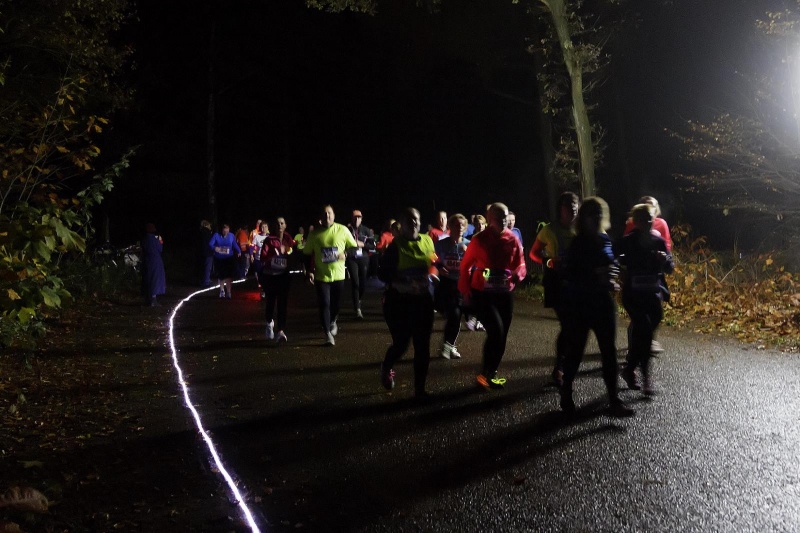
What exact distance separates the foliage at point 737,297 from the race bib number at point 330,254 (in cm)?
587

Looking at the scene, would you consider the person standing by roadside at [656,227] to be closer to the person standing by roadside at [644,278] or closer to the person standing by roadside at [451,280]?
the person standing by roadside at [644,278]

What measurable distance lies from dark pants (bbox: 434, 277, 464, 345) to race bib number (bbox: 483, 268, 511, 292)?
212 centimetres

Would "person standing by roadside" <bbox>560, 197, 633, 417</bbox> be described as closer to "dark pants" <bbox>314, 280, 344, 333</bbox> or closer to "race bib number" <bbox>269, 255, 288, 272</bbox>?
"dark pants" <bbox>314, 280, 344, 333</bbox>

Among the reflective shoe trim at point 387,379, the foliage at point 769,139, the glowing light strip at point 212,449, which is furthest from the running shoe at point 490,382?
the foliage at point 769,139

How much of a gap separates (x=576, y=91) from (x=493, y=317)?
482 inches

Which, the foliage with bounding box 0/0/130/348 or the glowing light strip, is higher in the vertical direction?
the foliage with bounding box 0/0/130/348

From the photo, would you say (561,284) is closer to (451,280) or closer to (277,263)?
(451,280)

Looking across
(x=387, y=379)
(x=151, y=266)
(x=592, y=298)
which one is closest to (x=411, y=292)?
(x=387, y=379)

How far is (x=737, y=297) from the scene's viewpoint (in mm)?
14508

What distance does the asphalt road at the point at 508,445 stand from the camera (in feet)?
15.8

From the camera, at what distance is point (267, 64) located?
39.3m

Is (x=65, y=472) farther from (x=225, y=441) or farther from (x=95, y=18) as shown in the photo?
(x=95, y=18)

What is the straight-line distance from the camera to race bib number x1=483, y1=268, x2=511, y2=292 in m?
7.96

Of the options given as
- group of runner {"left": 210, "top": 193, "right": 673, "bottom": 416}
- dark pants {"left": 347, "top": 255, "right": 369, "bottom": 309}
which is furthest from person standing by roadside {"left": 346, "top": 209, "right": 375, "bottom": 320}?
group of runner {"left": 210, "top": 193, "right": 673, "bottom": 416}
